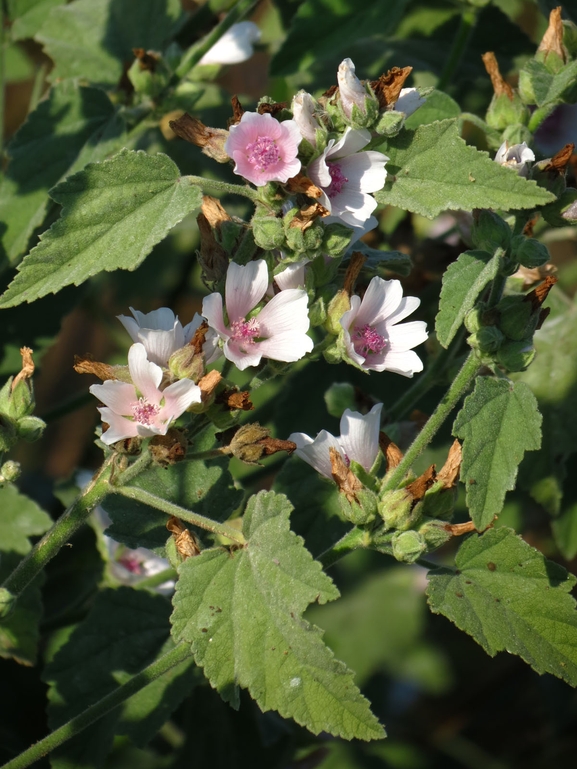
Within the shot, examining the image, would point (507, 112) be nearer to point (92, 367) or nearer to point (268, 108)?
point (268, 108)

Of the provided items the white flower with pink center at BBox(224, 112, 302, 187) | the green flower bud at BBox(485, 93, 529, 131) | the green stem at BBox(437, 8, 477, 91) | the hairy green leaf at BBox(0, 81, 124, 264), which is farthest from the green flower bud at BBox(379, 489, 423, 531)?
the green stem at BBox(437, 8, 477, 91)

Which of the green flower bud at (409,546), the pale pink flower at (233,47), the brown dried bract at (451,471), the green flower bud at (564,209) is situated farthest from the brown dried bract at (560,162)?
the pale pink flower at (233,47)

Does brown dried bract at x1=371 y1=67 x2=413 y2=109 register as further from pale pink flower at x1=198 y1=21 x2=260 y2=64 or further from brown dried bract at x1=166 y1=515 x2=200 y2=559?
pale pink flower at x1=198 y1=21 x2=260 y2=64

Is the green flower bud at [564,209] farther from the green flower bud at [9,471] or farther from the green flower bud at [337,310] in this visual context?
the green flower bud at [9,471]

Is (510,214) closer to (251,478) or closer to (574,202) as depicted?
(574,202)

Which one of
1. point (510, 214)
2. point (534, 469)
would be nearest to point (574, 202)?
point (510, 214)

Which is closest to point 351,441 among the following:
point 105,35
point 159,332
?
point 159,332
